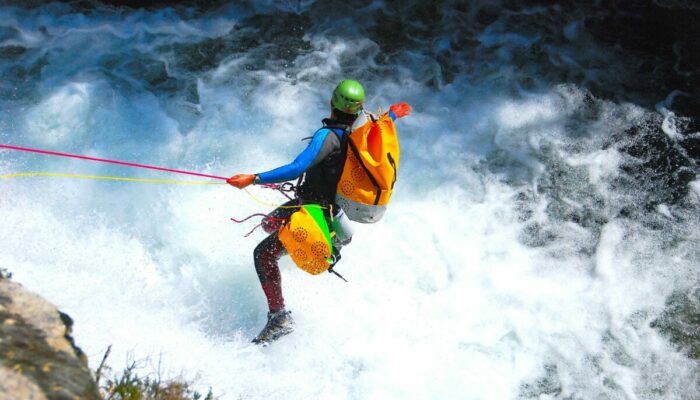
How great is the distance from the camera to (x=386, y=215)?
239 inches

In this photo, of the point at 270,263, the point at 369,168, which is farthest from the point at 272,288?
the point at 369,168

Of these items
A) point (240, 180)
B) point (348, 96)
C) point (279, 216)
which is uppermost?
point (348, 96)

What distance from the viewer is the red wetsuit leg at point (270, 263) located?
433cm

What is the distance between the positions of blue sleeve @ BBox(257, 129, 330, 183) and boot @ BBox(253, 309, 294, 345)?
118 centimetres

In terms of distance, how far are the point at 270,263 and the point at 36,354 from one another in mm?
1991

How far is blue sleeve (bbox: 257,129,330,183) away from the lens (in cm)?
381

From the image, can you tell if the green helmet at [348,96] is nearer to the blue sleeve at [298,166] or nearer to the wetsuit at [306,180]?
the wetsuit at [306,180]

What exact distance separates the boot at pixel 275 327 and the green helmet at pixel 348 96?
5.33 ft

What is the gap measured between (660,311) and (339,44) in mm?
5014

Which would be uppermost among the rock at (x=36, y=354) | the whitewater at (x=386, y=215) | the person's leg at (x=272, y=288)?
the rock at (x=36, y=354)

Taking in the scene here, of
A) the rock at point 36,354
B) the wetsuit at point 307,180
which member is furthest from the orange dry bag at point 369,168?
the rock at point 36,354

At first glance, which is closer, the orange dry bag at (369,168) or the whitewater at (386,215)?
the orange dry bag at (369,168)

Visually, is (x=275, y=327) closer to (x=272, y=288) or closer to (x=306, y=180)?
(x=272, y=288)

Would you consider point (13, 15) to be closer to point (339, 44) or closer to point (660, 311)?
point (339, 44)
